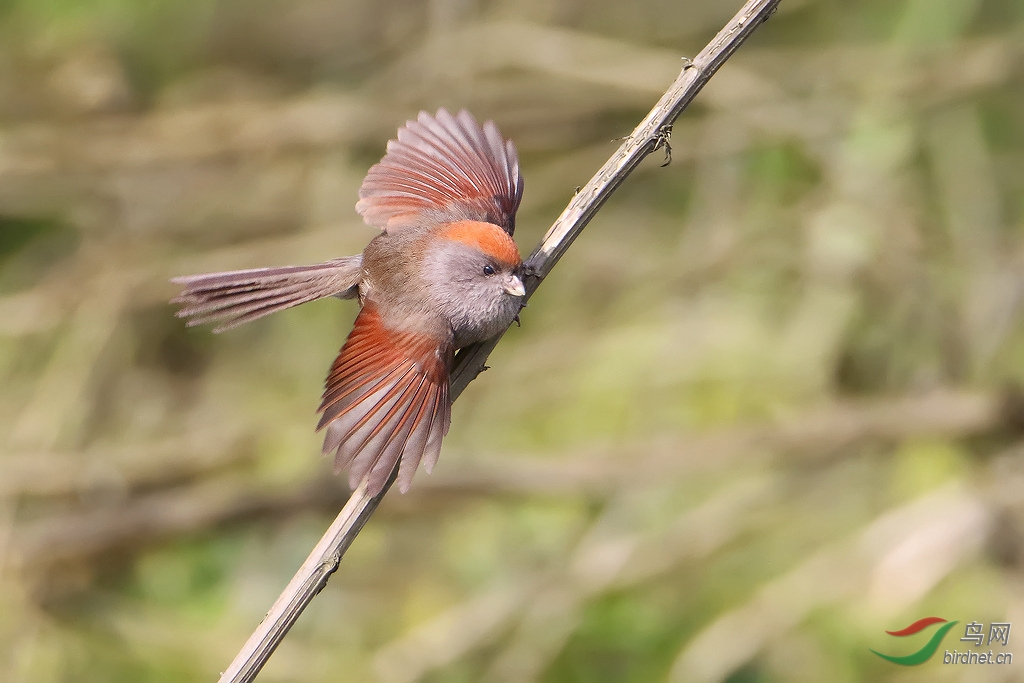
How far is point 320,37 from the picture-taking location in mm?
6844

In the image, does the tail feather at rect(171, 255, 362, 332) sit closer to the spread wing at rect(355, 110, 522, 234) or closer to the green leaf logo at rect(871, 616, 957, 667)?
the spread wing at rect(355, 110, 522, 234)

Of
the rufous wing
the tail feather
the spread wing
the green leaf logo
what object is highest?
the spread wing

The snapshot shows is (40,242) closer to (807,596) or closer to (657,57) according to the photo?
(657,57)

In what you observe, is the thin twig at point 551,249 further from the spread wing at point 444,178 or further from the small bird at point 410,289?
the spread wing at point 444,178

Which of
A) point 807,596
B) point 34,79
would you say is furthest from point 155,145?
point 807,596

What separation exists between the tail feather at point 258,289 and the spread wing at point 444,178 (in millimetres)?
243

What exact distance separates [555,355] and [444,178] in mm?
2829

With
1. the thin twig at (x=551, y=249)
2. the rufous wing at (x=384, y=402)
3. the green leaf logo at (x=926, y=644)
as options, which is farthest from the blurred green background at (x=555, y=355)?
the thin twig at (x=551, y=249)

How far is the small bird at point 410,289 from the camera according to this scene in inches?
98.3

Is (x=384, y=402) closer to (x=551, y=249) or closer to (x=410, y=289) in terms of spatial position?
(x=410, y=289)

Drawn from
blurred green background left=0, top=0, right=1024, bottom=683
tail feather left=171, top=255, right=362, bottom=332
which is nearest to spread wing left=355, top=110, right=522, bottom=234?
tail feather left=171, top=255, right=362, bottom=332

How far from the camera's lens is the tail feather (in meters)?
2.92

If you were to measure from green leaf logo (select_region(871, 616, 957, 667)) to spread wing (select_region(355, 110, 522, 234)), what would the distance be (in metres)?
2.48

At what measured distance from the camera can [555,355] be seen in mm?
5922
